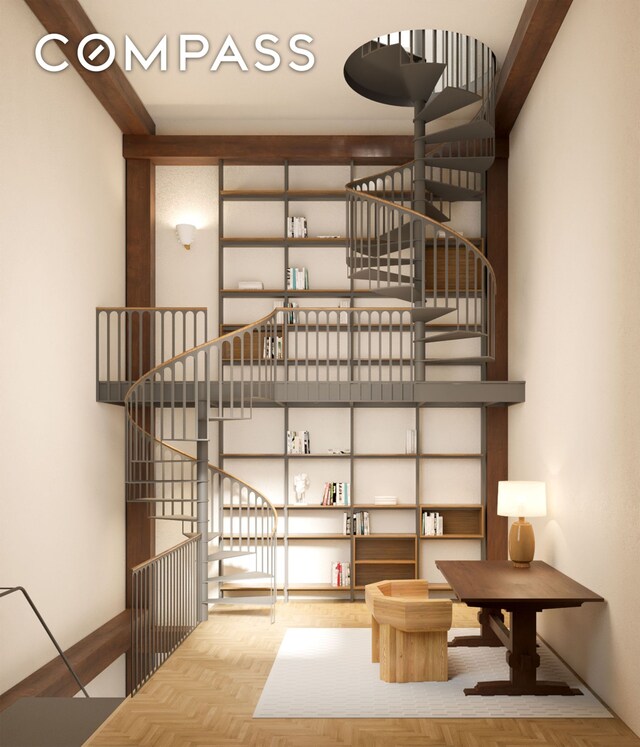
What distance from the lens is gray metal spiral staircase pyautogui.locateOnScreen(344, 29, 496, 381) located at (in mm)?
7441

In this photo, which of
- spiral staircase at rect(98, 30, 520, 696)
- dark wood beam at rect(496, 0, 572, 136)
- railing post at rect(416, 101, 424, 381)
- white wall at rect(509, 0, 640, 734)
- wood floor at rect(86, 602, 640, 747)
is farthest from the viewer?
railing post at rect(416, 101, 424, 381)

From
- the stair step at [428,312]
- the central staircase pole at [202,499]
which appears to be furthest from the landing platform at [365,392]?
the stair step at [428,312]

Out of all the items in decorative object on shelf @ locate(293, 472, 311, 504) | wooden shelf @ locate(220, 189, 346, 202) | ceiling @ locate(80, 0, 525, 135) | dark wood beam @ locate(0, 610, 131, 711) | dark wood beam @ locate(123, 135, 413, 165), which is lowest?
dark wood beam @ locate(0, 610, 131, 711)

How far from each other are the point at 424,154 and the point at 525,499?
12.4 feet

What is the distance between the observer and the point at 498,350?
8695mm

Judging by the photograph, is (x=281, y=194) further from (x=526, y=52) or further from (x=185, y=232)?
(x=526, y=52)

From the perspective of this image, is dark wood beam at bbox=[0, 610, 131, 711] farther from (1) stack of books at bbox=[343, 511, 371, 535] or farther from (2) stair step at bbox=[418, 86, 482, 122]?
(2) stair step at bbox=[418, 86, 482, 122]

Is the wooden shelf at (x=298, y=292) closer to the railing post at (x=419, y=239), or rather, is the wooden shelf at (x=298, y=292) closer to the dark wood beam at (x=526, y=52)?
the railing post at (x=419, y=239)

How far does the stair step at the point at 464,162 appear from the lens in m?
7.97

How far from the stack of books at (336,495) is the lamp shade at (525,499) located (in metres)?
2.64

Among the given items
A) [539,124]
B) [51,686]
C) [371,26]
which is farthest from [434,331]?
[51,686]

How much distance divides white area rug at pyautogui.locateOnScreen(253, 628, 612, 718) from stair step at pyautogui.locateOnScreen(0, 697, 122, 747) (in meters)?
2.26

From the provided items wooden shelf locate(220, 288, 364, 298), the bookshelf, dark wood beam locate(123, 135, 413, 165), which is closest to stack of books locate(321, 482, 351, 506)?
the bookshelf

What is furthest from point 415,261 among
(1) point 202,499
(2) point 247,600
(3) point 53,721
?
(3) point 53,721
